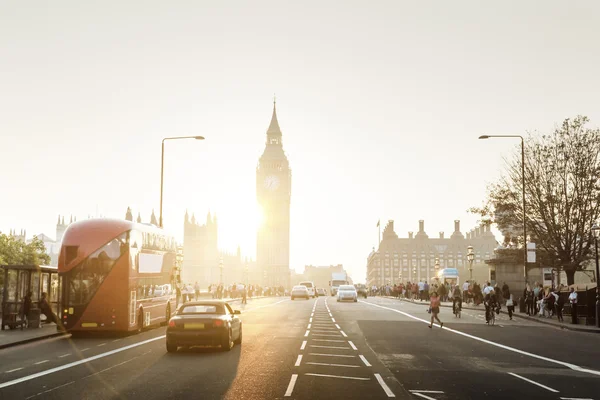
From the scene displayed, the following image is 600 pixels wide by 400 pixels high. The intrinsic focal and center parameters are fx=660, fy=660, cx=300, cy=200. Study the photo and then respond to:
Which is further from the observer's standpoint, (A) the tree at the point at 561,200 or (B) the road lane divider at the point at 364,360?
(A) the tree at the point at 561,200

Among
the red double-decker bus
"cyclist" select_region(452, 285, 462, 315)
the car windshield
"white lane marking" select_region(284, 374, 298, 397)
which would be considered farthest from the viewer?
"cyclist" select_region(452, 285, 462, 315)

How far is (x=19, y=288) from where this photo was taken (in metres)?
26.8

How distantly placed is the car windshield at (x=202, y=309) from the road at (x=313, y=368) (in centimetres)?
109

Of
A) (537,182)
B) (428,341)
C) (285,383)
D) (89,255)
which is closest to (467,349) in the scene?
(428,341)

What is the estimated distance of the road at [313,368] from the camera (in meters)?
11.3

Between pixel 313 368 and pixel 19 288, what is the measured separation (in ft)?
55.4

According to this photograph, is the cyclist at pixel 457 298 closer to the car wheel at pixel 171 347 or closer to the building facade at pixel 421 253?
the car wheel at pixel 171 347

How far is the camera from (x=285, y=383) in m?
12.2

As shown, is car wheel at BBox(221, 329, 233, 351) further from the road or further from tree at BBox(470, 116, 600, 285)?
tree at BBox(470, 116, 600, 285)

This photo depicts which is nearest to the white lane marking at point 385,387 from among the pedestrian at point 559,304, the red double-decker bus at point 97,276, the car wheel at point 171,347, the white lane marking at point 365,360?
the white lane marking at point 365,360

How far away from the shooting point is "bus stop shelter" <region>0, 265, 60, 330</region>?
25.7 m

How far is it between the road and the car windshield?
1.09m

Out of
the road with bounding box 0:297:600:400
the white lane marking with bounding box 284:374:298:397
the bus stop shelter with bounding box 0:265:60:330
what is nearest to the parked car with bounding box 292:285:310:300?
the bus stop shelter with bounding box 0:265:60:330

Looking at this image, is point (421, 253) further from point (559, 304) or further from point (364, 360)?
point (364, 360)
